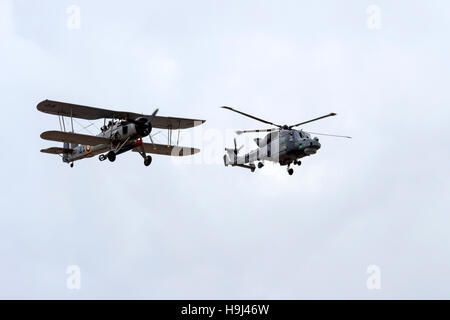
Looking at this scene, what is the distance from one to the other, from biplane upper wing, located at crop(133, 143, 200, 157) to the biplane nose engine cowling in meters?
4.06

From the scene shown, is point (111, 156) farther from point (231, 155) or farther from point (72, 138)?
point (231, 155)

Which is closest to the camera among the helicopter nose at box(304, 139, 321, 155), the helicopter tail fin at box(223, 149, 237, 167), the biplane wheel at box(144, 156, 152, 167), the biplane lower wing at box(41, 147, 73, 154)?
the biplane wheel at box(144, 156, 152, 167)

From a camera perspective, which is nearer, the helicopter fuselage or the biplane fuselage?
the biplane fuselage

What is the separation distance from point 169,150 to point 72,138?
773cm

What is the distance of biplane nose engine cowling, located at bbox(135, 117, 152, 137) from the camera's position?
39.6 meters

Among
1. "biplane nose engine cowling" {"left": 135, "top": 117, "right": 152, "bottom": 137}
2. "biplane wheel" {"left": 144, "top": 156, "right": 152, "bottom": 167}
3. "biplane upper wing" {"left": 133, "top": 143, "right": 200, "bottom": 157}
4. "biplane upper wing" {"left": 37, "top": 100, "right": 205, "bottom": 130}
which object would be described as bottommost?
"biplane wheel" {"left": 144, "top": 156, "right": 152, "bottom": 167}

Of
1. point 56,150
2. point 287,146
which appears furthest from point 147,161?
point 287,146

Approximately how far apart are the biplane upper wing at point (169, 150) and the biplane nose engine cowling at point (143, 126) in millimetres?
4056

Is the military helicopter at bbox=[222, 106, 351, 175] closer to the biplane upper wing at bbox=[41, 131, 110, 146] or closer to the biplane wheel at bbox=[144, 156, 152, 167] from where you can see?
the biplane wheel at bbox=[144, 156, 152, 167]

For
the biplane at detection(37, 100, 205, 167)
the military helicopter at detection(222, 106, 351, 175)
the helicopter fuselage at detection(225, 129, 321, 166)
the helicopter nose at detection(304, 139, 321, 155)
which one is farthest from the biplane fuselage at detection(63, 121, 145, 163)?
the helicopter nose at detection(304, 139, 321, 155)
